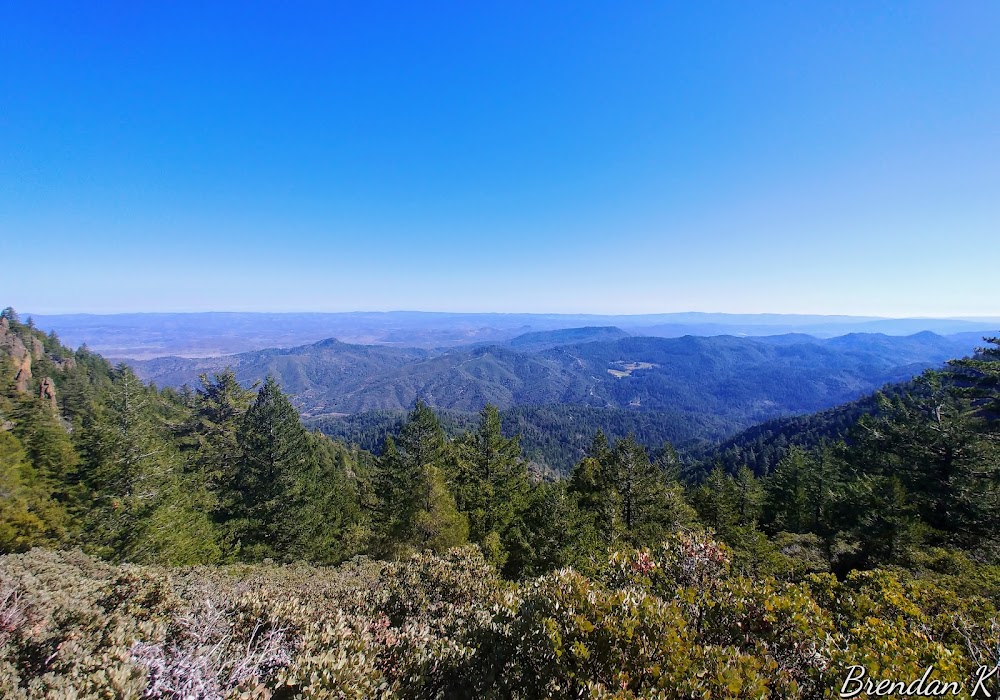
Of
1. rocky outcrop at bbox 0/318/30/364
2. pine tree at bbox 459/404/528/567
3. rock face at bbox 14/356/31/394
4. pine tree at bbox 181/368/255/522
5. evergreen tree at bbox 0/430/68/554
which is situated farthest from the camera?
rocky outcrop at bbox 0/318/30/364

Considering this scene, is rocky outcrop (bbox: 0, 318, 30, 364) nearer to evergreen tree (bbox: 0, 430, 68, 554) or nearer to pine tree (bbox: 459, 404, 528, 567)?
evergreen tree (bbox: 0, 430, 68, 554)

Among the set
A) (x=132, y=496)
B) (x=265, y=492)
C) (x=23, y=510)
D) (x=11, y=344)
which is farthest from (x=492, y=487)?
(x=11, y=344)

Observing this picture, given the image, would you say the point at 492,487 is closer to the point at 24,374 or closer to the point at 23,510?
the point at 23,510

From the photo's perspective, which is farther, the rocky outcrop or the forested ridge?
the rocky outcrop

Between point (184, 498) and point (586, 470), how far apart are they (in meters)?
25.7

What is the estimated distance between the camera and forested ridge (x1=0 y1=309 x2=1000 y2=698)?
5.82 m

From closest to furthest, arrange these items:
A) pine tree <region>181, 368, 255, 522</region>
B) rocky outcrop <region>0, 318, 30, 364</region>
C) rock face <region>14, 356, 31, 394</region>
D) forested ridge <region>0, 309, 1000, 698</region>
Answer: forested ridge <region>0, 309, 1000, 698</region> → pine tree <region>181, 368, 255, 522</region> → rock face <region>14, 356, 31, 394</region> → rocky outcrop <region>0, 318, 30, 364</region>

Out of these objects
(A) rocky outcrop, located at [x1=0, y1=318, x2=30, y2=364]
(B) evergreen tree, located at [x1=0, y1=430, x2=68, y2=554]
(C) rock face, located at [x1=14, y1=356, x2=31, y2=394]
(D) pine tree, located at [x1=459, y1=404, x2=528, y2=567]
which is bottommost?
(D) pine tree, located at [x1=459, y1=404, x2=528, y2=567]

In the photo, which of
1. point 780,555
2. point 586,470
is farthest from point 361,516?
point 780,555

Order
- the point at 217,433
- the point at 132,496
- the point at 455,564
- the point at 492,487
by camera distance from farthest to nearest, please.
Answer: the point at 217,433, the point at 492,487, the point at 132,496, the point at 455,564

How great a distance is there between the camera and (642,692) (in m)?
5.15

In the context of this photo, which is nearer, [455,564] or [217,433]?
[455,564]

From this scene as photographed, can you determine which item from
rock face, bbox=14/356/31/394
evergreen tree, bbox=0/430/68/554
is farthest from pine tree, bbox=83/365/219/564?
rock face, bbox=14/356/31/394

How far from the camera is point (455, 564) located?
40.2 feet
